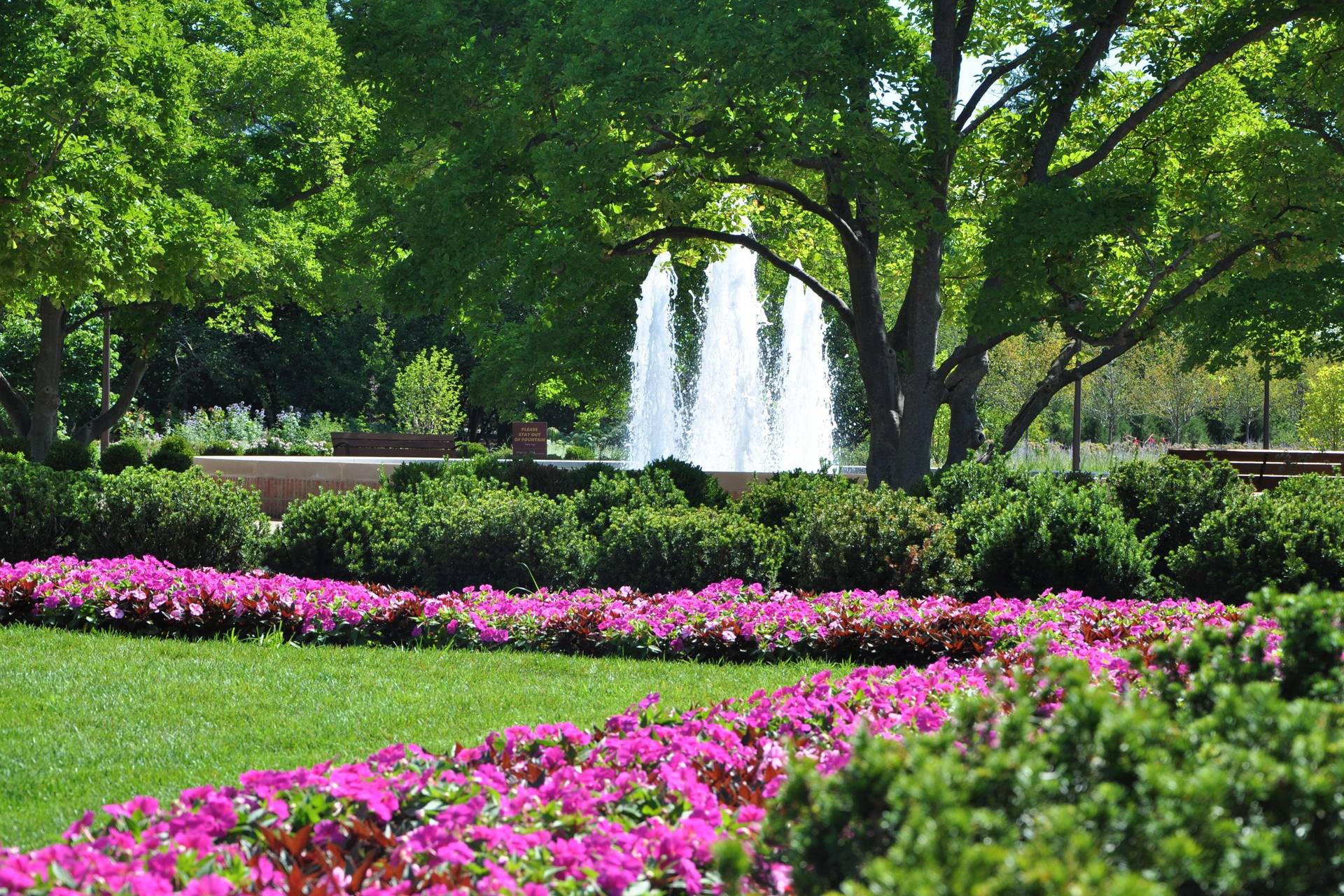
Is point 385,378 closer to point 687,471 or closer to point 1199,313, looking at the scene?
point 1199,313

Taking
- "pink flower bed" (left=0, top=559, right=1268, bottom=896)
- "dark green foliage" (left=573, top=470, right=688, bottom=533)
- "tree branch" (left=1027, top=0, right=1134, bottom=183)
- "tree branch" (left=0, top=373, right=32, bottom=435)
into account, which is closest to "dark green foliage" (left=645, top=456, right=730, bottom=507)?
"dark green foliage" (left=573, top=470, right=688, bottom=533)

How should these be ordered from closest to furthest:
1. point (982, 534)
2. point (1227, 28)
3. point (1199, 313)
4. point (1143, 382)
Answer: point (982, 534) < point (1227, 28) < point (1199, 313) < point (1143, 382)

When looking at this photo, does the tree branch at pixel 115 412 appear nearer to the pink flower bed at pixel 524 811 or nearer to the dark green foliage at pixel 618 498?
the dark green foliage at pixel 618 498

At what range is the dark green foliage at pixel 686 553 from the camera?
9.09m

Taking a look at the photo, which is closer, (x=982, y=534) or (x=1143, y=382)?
(x=982, y=534)

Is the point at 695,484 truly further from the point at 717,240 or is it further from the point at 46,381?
the point at 46,381

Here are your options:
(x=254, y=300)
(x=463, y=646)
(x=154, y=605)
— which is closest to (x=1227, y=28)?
(x=463, y=646)

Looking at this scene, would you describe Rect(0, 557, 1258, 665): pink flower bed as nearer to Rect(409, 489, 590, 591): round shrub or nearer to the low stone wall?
Rect(409, 489, 590, 591): round shrub

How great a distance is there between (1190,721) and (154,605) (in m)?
7.13

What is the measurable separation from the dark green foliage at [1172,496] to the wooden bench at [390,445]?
66.2 ft

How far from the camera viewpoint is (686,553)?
9.12m

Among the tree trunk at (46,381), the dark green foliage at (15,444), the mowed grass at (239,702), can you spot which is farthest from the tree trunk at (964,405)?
the tree trunk at (46,381)

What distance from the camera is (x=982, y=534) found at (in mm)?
8789

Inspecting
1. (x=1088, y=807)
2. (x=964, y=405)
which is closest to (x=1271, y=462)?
(x=964, y=405)
